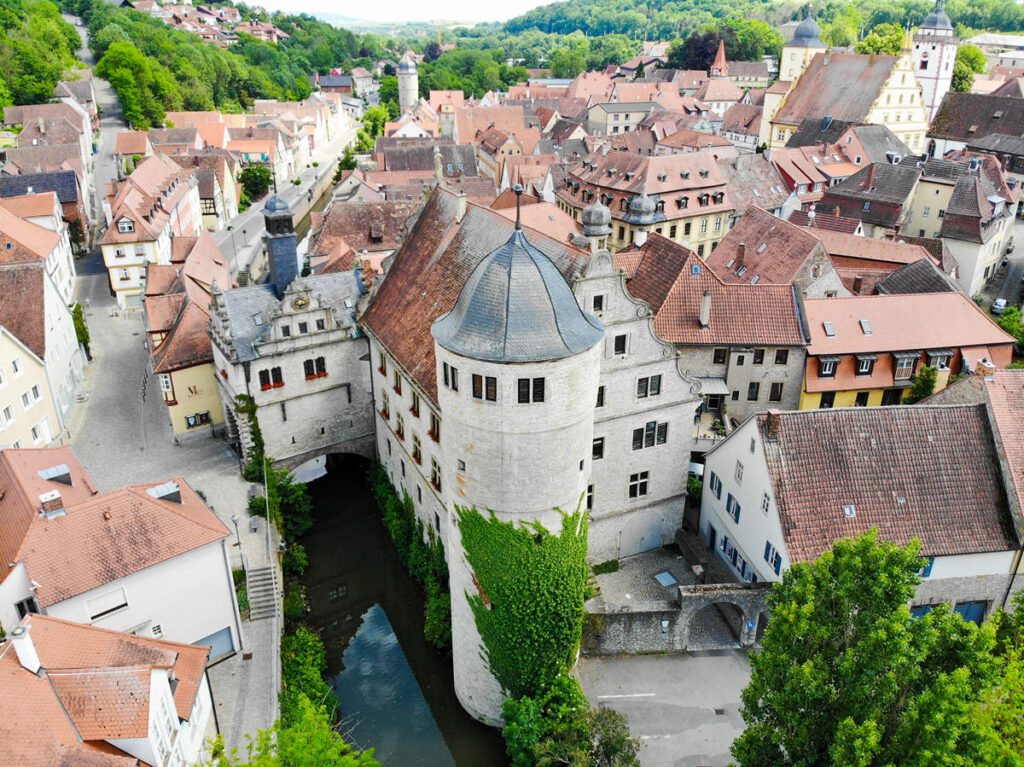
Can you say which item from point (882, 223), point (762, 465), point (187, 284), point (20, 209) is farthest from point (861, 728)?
point (20, 209)

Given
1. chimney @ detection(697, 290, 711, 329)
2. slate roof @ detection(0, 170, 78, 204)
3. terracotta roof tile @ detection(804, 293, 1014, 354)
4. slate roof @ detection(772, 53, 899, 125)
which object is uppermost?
slate roof @ detection(772, 53, 899, 125)

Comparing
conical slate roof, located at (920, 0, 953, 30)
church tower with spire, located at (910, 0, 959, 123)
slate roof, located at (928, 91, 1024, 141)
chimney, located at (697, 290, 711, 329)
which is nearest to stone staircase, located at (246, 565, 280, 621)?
chimney, located at (697, 290, 711, 329)

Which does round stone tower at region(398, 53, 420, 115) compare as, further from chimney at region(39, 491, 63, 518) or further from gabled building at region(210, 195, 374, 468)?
chimney at region(39, 491, 63, 518)

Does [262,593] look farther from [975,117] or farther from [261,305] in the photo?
[975,117]

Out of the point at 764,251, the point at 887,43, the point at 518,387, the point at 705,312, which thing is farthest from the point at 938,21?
the point at 518,387

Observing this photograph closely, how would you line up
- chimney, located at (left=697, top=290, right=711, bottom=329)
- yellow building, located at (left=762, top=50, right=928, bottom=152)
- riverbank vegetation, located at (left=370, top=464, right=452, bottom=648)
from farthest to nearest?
yellow building, located at (left=762, top=50, right=928, bottom=152), chimney, located at (left=697, top=290, right=711, bottom=329), riverbank vegetation, located at (left=370, top=464, right=452, bottom=648)

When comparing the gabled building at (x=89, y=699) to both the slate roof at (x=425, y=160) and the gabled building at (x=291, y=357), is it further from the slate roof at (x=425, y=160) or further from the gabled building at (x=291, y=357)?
the slate roof at (x=425, y=160)
